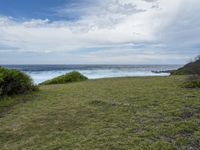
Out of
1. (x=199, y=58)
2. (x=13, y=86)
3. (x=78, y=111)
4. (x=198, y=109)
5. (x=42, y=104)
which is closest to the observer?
(x=198, y=109)

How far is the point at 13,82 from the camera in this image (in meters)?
7.13

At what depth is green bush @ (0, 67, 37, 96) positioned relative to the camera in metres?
6.81

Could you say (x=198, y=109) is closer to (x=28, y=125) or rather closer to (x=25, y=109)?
(x=28, y=125)

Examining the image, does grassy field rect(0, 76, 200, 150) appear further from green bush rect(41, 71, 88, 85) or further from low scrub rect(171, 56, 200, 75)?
low scrub rect(171, 56, 200, 75)

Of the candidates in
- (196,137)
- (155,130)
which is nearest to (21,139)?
(155,130)

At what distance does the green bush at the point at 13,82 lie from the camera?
6.81 metres

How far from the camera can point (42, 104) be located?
5559mm

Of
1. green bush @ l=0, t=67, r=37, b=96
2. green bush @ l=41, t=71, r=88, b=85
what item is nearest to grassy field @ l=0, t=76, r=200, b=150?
green bush @ l=0, t=67, r=37, b=96

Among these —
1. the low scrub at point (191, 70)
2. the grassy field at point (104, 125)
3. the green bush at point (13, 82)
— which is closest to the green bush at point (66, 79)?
the green bush at point (13, 82)

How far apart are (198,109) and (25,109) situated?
3612 millimetres

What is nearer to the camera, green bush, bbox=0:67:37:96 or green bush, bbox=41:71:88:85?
green bush, bbox=0:67:37:96

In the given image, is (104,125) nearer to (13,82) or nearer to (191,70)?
(13,82)

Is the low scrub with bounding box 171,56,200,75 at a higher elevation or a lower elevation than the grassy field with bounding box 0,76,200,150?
higher

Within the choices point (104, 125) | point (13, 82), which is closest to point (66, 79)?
point (13, 82)
